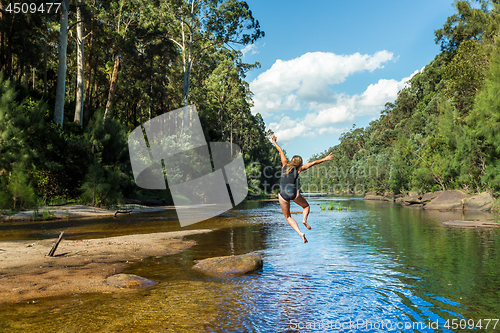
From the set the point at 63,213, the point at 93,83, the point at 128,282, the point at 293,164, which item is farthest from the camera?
the point at 93,83

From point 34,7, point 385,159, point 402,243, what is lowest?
point 402,243

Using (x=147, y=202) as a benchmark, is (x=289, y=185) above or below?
above

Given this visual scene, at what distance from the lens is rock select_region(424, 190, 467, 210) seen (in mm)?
37469

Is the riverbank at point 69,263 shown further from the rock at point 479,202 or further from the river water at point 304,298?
the rock at point 479,202

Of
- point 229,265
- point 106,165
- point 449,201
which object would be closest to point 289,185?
point 229,265

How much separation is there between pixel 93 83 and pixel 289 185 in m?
49.5

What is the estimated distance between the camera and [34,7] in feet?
104

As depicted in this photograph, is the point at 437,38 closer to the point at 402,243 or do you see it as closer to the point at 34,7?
the point at 402,243

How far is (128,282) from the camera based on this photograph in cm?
865

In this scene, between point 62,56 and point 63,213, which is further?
point 62,56

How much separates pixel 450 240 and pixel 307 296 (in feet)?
36.9

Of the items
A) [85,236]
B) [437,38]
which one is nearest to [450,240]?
[85,236]

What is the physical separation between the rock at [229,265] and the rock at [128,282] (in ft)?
5.96

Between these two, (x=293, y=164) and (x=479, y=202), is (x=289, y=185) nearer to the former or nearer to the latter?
(x=293, y=164)
